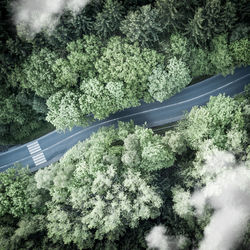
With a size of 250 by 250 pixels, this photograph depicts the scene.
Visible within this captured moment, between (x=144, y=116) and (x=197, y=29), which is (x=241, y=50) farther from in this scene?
(x=144, y=116)

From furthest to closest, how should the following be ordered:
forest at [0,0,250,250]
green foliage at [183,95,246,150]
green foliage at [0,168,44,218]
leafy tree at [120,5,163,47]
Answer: green foliage at [0,168,44,218] < leafy tree at [120,5,163,47] < green foliage at [183,95,246,150] < forest at [0,0,250,250]

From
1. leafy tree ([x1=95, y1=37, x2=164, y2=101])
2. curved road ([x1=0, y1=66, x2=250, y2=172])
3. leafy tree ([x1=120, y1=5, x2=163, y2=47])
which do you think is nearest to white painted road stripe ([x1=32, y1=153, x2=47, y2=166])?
curved road ([x1=0, y1=66, x2=250, y2=172])

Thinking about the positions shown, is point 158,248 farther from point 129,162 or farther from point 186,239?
point 129,162

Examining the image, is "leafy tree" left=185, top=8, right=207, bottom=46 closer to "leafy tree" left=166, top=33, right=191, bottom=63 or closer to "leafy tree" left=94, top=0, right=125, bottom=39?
"leafy tree" left=166, top=33, right=191, bottom=63

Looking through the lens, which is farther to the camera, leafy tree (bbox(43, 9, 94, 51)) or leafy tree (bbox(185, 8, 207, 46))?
leafy tree (bbox(43, 9, 94, 51))

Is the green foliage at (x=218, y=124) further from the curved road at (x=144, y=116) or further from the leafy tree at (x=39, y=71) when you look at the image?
the leafy tree at (x=39, y=71)

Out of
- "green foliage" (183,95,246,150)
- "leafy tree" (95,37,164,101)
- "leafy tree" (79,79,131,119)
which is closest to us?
"green foliage" (183,95,246,150)

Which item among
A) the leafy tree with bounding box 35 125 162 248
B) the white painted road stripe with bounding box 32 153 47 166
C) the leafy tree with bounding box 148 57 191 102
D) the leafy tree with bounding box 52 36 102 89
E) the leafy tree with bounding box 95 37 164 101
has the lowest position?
the leafy tree with bounding box 35 125 162 248

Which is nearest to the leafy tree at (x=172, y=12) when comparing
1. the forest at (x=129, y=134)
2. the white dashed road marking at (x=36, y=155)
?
the forest at (x=129, y=134)
